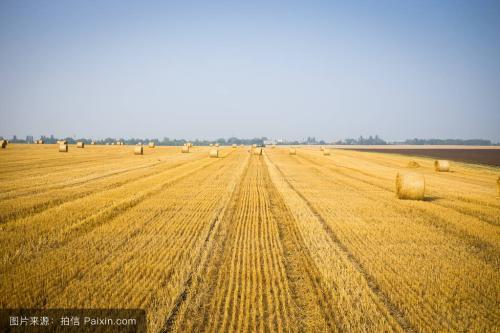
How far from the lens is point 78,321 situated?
4.02 metres

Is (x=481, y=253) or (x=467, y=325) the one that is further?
(x=481, y=253)

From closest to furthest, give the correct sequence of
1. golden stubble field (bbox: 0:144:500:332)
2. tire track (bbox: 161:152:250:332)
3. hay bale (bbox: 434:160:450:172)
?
tire track (bbox: 161:152:250:332) → golden stubble field (bbox: 0:144:500:332) → hay bale (bbox: 434:160:450:172)

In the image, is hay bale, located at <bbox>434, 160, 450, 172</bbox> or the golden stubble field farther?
hay bale, located at <bbox>434, 160, 450, 172</bbox>

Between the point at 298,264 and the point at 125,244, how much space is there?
144 inches

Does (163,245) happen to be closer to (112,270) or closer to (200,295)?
(112,270)

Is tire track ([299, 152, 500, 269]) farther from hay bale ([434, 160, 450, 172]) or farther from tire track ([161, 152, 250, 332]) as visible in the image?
hay bale ([434, 160, 450, 172])

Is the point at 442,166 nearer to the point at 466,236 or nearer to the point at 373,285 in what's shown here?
the point at 466,236

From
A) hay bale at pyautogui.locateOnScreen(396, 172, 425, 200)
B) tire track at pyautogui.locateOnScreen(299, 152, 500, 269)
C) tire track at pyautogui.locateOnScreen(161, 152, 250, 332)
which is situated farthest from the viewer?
hay bale at pyautogui.locateOnScreen(396, 172, 425, 200)

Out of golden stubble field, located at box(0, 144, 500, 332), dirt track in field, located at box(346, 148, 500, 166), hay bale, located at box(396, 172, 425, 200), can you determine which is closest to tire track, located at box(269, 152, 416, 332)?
golden stubble field, located at box(0, 144, 500, 332)

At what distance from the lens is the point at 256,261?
6246 mm

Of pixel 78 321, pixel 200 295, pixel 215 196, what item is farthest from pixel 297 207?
pixel 78 321

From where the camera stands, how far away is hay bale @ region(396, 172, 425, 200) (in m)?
13.2

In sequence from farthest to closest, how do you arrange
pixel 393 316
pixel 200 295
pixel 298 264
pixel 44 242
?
pixel 44 242, pixel 298 264, pixel 200 295, pixel 393 316

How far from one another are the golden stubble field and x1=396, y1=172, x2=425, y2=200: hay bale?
107cm
